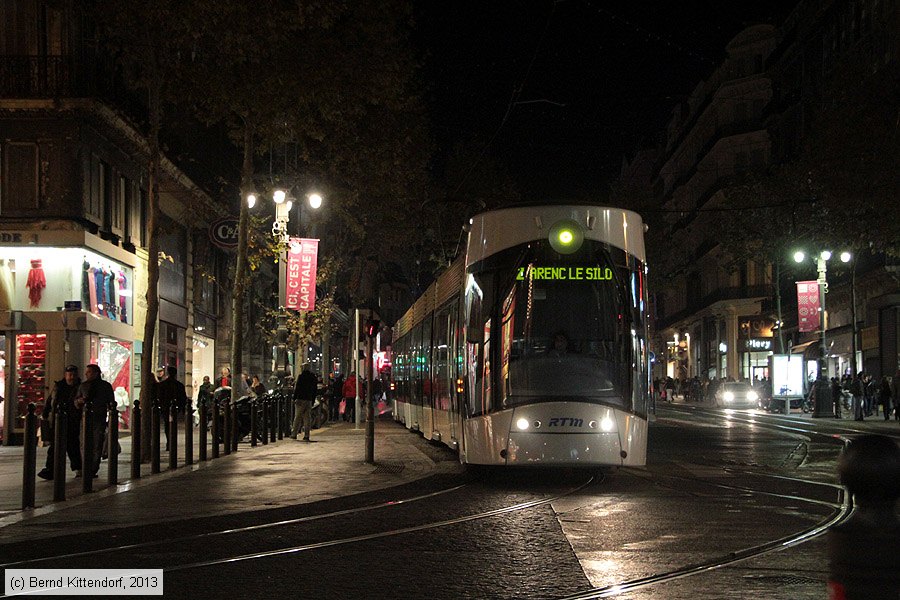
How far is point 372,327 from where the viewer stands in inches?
826

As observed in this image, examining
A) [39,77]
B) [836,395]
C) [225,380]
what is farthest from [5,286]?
[836,395]

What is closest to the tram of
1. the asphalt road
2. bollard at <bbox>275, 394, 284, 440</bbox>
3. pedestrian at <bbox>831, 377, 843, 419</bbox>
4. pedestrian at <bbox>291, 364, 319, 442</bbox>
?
the asphalt road

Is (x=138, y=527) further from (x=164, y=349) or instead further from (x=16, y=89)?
(x=164, y=349)

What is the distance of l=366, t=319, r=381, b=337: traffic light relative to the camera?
2081 centimetres

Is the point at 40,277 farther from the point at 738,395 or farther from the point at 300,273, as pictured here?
the point at 738,395

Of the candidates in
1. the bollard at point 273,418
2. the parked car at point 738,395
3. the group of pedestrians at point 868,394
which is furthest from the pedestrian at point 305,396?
the parked car at point 738,395

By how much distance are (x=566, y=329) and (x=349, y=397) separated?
85.1 feet

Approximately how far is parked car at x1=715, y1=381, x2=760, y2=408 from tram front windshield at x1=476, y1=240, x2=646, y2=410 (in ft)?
160

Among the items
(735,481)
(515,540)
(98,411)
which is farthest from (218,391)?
(515,540)

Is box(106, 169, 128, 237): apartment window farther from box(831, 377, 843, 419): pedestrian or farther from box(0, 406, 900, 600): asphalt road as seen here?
box(831, 377, 843, 419): pedestrian

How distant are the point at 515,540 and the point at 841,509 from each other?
396cm

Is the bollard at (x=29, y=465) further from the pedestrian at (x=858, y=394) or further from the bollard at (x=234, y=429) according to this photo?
the pedestrian at (x=858, y=394)

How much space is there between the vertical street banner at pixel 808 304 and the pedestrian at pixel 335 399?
20564 millimetres

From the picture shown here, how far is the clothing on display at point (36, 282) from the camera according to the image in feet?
87.4
